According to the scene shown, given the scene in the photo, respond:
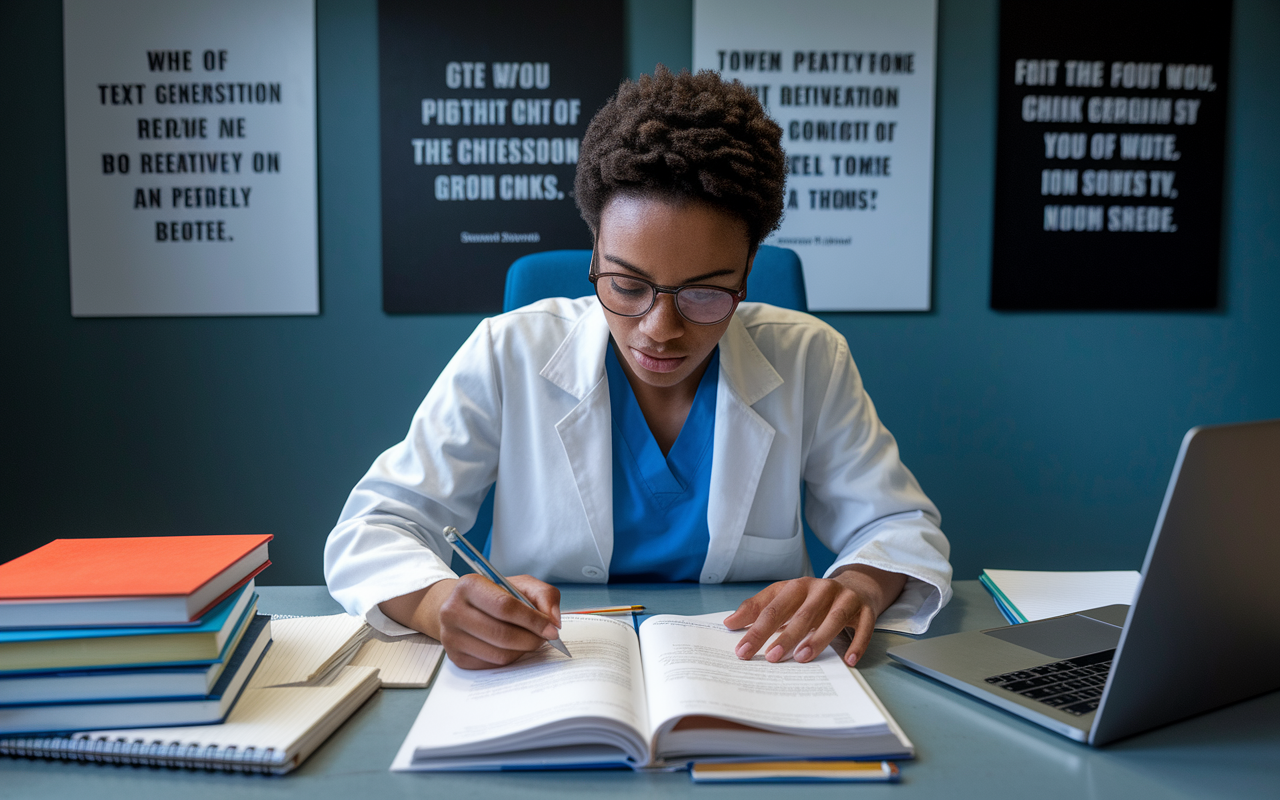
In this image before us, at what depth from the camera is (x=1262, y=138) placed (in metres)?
2.14

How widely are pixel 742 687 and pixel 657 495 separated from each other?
55 cm

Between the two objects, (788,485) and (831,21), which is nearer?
(788,485)

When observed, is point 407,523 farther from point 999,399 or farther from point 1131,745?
point 999,399

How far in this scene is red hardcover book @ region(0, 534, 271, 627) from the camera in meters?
0.56

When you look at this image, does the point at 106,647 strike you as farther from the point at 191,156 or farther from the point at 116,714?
the point at 191,156

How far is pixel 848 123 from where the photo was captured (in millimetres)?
2051

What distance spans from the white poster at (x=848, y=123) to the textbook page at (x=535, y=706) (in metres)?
1.57

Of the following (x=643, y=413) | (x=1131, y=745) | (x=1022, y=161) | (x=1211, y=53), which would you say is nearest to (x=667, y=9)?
(x=1022, y=161)

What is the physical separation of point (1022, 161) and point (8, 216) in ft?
8.63

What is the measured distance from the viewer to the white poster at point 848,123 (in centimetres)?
202

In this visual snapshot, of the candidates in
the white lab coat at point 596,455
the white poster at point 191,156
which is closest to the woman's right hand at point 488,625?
the white lab coat at point 596,455

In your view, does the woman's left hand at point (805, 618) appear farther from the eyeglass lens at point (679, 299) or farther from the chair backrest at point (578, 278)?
the chair backrest at point (578, 278)

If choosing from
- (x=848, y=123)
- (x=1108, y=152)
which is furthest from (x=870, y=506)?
(x=1108, y=152)

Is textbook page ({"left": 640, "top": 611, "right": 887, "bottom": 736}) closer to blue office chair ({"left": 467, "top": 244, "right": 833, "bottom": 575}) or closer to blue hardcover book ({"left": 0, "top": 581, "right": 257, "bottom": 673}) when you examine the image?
blue hardcover book ({"left": 0, "top": 581, "right": 257, "bottom": 673})
